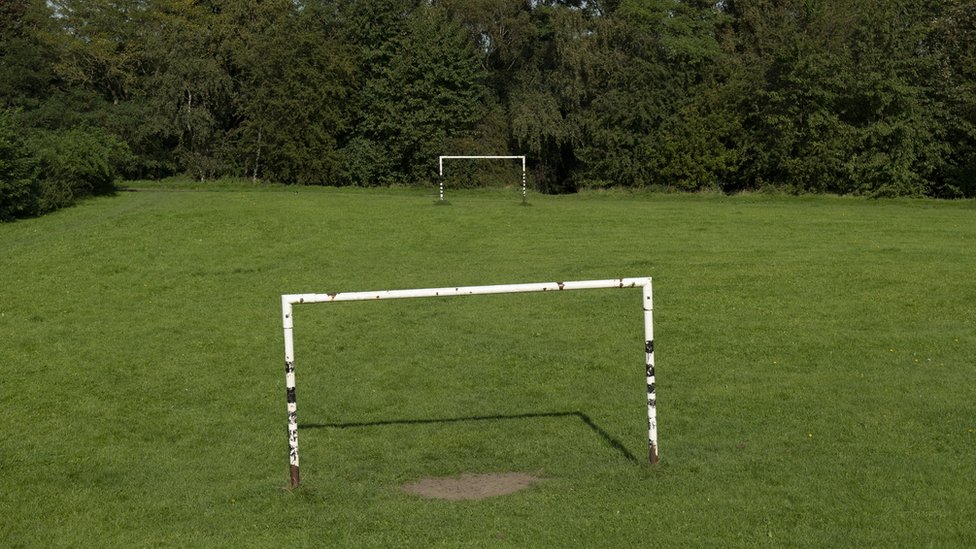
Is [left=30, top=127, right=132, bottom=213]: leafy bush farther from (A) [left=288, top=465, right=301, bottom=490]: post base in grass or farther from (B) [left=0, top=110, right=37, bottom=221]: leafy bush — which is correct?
(A) [left=288, top=465, right=301, bottom=490]: post base in grass

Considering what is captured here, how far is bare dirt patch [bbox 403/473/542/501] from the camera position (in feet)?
26.3

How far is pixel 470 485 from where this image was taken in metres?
8.25

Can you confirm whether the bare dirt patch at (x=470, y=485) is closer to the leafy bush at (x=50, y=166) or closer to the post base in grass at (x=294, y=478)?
the post base in grass at (x=294, y=478)

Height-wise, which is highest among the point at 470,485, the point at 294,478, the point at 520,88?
the point at 520,88

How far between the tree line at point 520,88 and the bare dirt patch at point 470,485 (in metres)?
38.6

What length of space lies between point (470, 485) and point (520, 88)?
51.8m

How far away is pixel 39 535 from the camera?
7191 millimetres

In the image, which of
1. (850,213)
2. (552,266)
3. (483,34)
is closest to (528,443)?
(552,266)

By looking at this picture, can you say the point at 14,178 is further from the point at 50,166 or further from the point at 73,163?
the point at 73,163

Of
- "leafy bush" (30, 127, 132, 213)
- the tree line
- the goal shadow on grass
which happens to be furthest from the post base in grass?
the tree line

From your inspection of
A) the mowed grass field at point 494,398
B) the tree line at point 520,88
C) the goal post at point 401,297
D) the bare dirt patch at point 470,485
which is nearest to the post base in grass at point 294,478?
the goal post at point 401,297

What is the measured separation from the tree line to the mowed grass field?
71.7 ft

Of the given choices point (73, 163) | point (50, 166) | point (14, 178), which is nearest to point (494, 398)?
point (14, 178)

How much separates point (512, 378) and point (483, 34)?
51.4 meters
